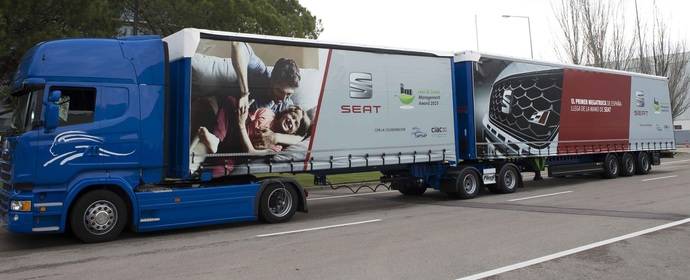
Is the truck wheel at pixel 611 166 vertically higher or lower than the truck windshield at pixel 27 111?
lower

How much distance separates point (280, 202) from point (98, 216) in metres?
3.32

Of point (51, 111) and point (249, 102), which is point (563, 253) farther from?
point (51, 111)

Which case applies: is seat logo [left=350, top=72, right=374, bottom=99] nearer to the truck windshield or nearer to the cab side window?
the cab side window

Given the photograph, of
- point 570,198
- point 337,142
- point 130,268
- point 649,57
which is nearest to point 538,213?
point 570,198

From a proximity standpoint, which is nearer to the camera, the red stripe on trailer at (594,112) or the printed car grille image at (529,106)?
the printed car grille image at (529,106)

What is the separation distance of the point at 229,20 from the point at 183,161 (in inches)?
410

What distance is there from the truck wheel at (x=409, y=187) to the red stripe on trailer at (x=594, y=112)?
4.83 metres

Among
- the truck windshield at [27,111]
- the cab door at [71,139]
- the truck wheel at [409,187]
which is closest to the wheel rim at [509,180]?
the truck wheel at [409,187]

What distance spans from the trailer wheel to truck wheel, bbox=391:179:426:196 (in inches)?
36.7

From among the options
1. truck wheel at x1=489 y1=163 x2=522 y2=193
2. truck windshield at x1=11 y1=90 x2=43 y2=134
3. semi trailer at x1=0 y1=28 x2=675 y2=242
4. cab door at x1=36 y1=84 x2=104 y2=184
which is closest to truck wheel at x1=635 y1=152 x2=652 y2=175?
truck wheel at x1=489 y1=163 x2=522 y2=193

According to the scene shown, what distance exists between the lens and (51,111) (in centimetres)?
845

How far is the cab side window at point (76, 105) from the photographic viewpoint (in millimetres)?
8773

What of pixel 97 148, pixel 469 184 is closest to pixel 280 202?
pixel 97 148

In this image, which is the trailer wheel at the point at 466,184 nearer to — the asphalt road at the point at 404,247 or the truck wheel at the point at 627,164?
the asphalt road at the point at 404,247
